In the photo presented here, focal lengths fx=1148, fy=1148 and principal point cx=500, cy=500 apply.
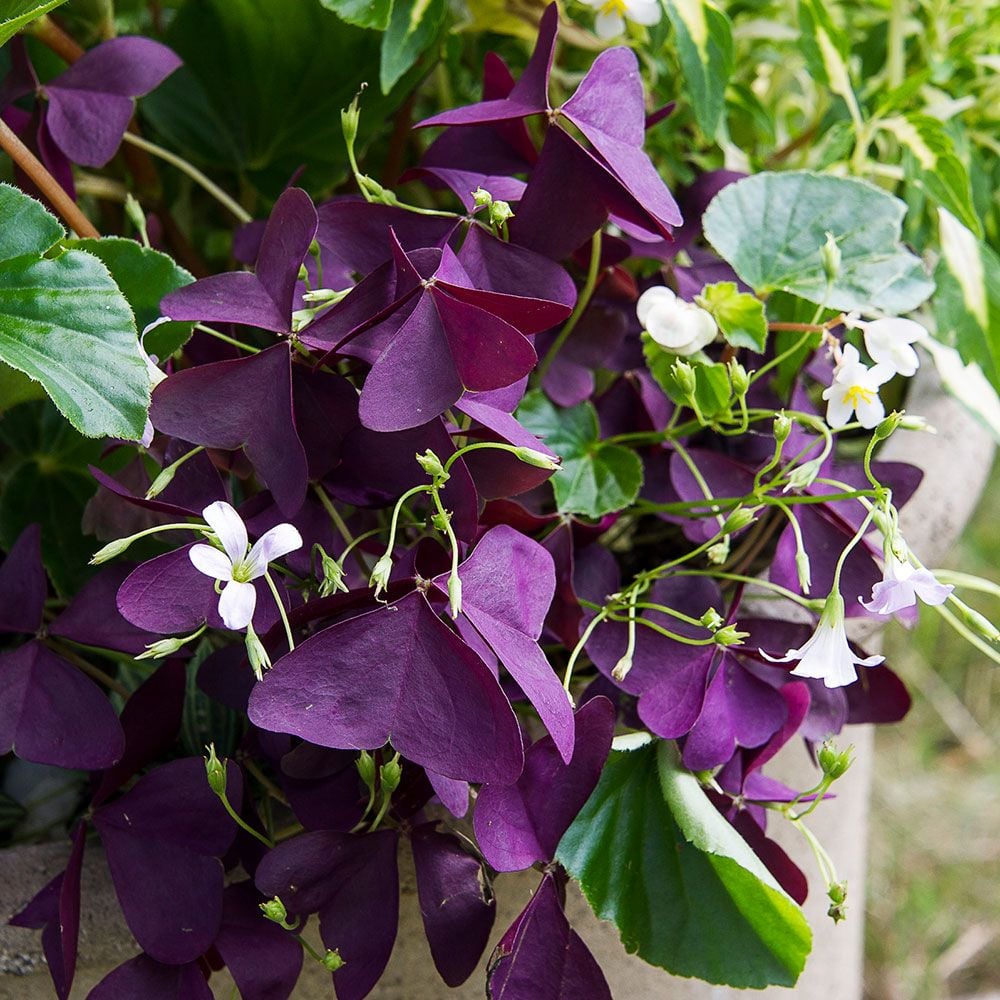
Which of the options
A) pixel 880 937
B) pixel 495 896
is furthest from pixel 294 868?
pixel 880 937

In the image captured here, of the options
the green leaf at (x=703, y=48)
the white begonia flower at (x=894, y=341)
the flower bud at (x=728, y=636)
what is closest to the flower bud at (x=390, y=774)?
the flower bud at (x=728, y=636)

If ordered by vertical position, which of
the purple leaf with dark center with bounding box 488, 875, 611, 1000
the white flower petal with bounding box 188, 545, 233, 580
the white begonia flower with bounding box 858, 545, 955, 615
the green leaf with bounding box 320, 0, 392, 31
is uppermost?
the green leaf with bounding box 320, 0, 392, 31

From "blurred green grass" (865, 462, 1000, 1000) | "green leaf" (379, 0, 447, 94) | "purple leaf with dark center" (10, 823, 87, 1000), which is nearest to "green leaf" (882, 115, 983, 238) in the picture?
"green leaf" (379, 0, 447, 94)

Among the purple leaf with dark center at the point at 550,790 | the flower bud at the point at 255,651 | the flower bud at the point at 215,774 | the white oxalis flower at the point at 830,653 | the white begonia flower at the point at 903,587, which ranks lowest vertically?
the purple leaf with dark center at the point at 550,790

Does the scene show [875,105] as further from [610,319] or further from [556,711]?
[556,711]

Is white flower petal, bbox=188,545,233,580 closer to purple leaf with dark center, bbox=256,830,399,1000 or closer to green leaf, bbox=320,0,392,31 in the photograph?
purple leaf with dark center, bbox=256,830,399,1000

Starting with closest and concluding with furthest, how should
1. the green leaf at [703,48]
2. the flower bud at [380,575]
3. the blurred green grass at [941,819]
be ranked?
the flower bud at [380,575] → the green leaf at [703,48] → the blurred green grass at [941,819]

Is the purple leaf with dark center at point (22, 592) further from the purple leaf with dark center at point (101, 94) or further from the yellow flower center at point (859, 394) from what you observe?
the yellow flower center at point (859, 394)
